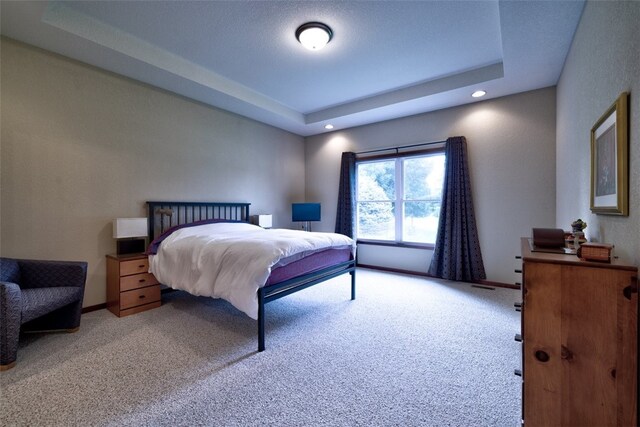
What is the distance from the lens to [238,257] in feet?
8.00

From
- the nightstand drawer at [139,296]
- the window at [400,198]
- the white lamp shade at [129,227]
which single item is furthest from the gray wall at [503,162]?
the white lamp shade at [129,227]

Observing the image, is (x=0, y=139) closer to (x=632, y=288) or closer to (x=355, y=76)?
(x=355, y=76)

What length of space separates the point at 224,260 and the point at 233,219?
2061 millimetres

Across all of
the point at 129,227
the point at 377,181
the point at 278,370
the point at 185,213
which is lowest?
the point at 278,370

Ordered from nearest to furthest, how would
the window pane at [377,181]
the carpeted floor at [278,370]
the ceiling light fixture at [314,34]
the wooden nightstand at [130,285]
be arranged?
the carpeted floor at [278,370] → the ceiling light fixture at [314,34] → the wooden nightstand at [130,285] → the window pane at [377,181]

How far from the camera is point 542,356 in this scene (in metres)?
1.13

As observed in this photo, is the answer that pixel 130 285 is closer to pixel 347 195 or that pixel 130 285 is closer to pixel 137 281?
pixel 137 281

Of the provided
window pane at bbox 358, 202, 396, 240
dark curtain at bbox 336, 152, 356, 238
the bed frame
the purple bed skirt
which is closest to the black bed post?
the bed frame

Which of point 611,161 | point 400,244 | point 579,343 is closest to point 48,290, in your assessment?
point 579,343

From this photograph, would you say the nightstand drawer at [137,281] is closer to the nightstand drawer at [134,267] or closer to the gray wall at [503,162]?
the nightstand drawer at [134,267]

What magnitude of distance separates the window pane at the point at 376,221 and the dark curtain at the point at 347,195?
0.25 metres

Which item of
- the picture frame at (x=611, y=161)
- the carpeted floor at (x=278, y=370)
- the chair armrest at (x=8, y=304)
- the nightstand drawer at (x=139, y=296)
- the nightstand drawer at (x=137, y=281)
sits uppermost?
the picture frame at (x=611, y=161)

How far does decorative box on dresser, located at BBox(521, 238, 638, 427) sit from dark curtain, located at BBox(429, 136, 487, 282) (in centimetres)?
317

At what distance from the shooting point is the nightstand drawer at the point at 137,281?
9.63ft
